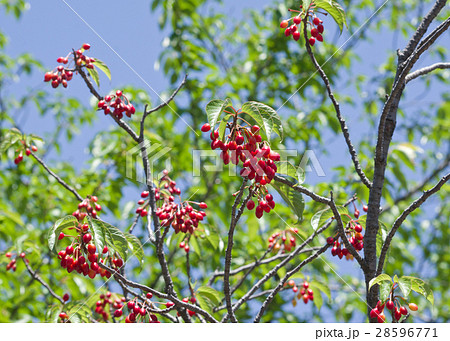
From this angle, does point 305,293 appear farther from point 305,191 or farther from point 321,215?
point 305,191

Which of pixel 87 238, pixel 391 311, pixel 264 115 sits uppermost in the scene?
pixel 264 115

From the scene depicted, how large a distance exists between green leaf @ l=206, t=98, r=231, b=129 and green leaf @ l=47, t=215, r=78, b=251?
1.93ft

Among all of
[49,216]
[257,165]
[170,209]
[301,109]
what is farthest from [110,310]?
[301,109]

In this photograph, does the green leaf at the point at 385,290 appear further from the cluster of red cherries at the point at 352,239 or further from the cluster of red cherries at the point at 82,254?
the cluster of red cherries at the point at 82,254

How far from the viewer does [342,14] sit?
1.71 m

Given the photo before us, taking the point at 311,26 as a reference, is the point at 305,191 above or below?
below

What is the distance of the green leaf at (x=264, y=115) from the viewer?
A: 4.65ft

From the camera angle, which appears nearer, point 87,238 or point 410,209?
point 410,209

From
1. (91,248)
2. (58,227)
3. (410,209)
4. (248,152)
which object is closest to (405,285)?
(410,209)

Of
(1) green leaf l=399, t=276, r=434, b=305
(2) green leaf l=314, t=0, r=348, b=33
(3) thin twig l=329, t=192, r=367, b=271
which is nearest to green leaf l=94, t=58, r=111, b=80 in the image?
(2) green leaf l=314, t=0, r=348, b=33

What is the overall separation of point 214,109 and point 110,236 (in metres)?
0.56

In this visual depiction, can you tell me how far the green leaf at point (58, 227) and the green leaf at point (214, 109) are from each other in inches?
23.2

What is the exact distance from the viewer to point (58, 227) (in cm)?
155

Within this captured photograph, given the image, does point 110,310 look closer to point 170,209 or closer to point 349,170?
point 170,209
